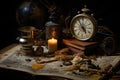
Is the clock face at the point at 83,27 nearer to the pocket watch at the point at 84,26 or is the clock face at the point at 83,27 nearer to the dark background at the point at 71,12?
the pocket watch at the point at 84,26

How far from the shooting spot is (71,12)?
288cm

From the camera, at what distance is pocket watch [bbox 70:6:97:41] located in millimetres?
2332

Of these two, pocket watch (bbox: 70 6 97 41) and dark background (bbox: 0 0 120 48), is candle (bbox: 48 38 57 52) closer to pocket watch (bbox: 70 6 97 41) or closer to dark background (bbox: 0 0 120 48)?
pocket watch (bbox: 70 6 97 41)

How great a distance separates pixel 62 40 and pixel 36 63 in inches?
17.3

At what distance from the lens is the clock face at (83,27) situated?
2.34 metres

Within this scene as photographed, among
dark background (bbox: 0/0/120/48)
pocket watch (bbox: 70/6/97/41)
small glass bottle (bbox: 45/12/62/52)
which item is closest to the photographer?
pocket watch (bbox: 70/6/97/41)

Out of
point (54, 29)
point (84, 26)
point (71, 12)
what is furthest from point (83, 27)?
point (71, 12)

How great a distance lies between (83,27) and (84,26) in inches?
0.5

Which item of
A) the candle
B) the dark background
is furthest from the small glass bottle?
the dark background

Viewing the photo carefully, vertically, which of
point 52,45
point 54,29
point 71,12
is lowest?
point 52,45

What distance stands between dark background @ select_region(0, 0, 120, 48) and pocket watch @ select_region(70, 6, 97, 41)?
456 mm

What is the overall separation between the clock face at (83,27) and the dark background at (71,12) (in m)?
0.46

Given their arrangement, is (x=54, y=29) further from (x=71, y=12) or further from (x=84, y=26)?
(x=71, y=12)

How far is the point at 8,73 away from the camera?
6.89 feet
